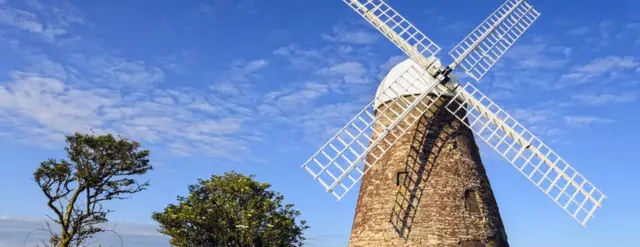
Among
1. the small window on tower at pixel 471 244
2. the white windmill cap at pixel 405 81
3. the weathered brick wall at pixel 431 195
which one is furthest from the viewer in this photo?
the white windmill cap at pixel 405 81

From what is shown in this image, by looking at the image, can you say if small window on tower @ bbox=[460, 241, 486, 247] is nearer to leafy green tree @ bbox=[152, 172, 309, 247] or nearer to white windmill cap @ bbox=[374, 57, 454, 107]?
white windmill cap @ bbox=[374, 57, 454, 107]

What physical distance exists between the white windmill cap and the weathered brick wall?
781 millimetres

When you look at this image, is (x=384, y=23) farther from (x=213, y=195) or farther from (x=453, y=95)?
(x=213, y=195)

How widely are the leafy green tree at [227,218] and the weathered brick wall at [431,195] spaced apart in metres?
5.78

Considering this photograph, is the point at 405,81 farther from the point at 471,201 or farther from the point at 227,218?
the point at 227,218

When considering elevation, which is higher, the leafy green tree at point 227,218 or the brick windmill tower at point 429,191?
the brick windmill tower at point 429,191

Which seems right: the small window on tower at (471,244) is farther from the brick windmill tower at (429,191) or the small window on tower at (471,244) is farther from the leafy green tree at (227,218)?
the leafy green tree at (227,218)

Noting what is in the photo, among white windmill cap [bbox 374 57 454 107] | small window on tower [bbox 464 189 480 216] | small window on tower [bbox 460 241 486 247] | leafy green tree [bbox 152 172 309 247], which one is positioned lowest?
leafy green tree [bbox 152 172 309 247]

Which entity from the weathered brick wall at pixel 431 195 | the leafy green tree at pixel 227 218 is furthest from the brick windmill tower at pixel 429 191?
the leafy green tree at pixel 227 218

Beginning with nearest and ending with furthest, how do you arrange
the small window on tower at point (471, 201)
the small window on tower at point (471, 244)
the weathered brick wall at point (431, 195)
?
the small window on tower at point (471, 244), the weathered brick wall at point (431, 195), the small window on tower at point (471, 201)

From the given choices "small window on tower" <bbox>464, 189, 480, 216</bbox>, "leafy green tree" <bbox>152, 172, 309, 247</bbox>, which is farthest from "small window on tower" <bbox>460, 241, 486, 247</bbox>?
"leafy green tree" <bbox>152, 172, 309, 247</bbox>

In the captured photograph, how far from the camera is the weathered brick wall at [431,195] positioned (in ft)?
44.0

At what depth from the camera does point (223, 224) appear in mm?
19359

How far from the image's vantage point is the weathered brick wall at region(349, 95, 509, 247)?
13422mm
